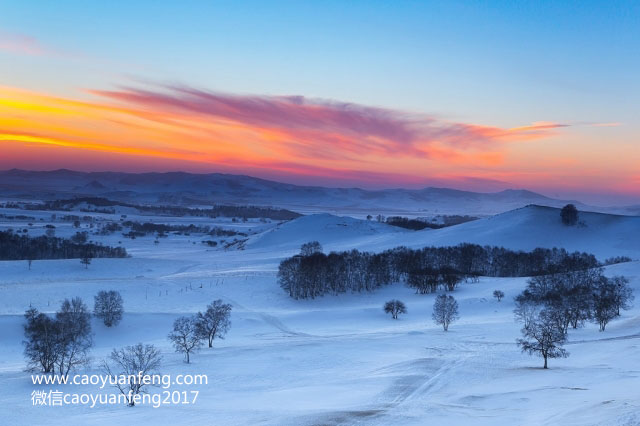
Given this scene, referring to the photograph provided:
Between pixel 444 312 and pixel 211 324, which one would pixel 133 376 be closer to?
pixel 211 324

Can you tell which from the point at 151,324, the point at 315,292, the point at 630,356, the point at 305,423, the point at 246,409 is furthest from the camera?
the point at 315,292

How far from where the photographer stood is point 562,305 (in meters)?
72.0

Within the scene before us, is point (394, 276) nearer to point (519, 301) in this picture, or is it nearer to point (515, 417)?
point (519, 301)

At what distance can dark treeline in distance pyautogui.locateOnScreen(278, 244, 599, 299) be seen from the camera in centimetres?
10400

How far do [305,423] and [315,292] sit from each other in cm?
7395

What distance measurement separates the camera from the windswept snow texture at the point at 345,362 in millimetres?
32000

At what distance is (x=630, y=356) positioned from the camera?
46.7m

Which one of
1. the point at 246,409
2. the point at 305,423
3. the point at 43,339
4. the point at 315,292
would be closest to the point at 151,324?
the point at 43,339

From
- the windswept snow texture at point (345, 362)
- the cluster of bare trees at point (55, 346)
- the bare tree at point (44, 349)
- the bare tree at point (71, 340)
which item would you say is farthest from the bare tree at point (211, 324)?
the bare tree at point (44, 349)

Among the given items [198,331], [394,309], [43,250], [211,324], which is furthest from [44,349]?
[43,250]

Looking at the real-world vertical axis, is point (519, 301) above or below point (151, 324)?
above

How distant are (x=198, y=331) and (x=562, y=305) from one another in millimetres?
49242

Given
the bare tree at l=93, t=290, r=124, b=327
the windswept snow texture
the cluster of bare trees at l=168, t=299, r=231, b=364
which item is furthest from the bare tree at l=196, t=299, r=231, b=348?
the bare tree at l=93, t=290, r=124, b=327

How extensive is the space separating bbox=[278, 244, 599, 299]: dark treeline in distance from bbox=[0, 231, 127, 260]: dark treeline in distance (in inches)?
2930
